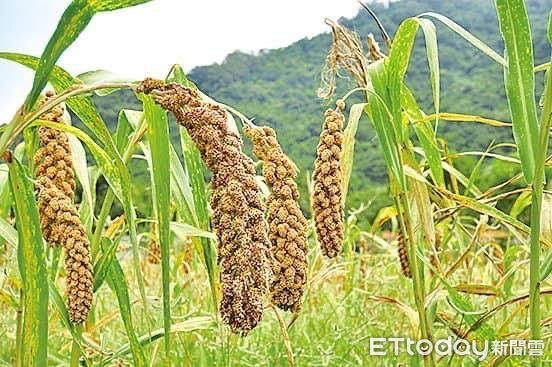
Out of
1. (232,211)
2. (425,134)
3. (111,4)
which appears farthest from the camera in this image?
(425,134)

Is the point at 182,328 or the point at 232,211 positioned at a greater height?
the point at 232,211

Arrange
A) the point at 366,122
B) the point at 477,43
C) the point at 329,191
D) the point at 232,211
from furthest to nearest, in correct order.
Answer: the point at 366,122 → the point at 477,43 → the point at 329,191 → the point at 232,211

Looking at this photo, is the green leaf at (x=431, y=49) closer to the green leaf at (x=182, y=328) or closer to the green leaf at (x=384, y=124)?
the green leaf at (x=384, y=124)

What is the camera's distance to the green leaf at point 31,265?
0.66 meters

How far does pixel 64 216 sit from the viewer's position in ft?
2.34

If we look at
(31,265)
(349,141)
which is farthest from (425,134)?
(31,265)

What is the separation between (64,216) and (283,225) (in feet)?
0.78

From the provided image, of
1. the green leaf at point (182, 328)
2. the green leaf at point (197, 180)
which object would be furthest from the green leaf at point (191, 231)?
the green leaf at point (182, 328)

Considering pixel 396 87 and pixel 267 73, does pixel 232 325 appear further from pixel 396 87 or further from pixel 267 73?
pixel 267 73

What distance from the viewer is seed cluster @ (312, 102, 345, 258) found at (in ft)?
2.12

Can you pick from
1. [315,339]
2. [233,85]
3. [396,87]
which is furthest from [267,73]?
[396,87]

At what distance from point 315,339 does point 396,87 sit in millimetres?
979

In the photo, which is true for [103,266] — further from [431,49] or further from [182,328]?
[431,49]

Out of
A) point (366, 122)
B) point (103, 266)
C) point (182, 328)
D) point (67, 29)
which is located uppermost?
point (67, 29)
